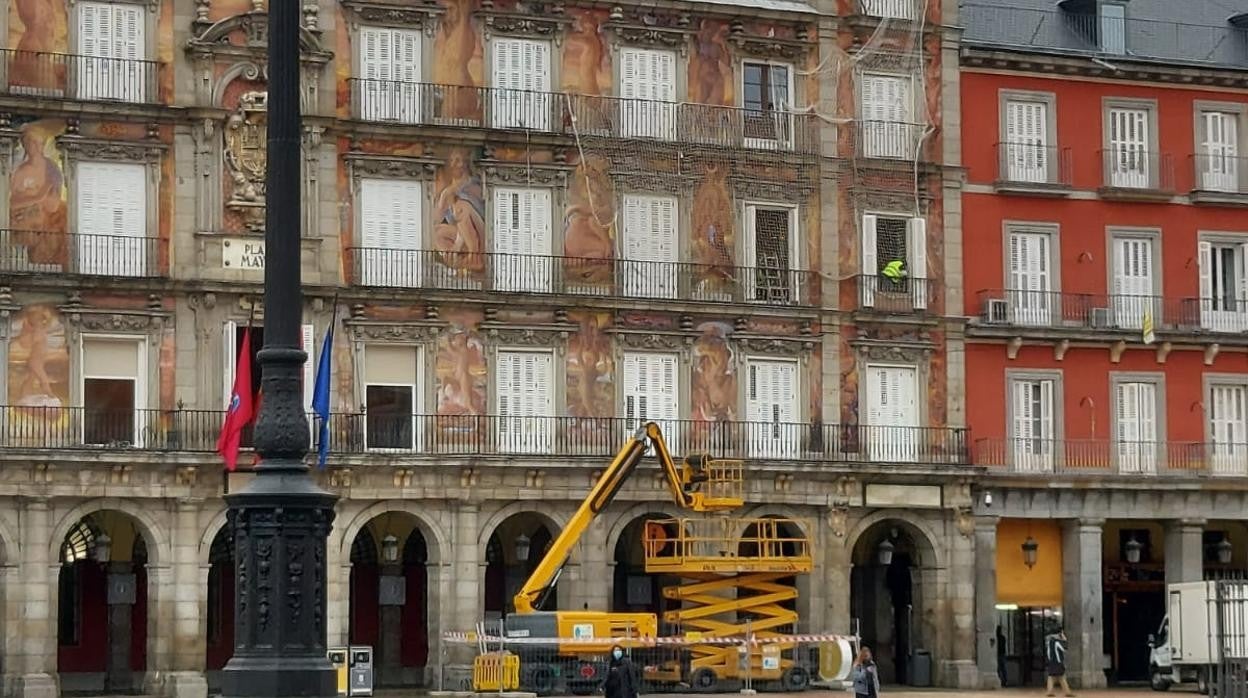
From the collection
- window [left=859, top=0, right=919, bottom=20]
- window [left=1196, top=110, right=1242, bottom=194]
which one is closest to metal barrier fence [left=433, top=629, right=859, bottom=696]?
window [left=859, top=0, right=919, bottom=20]

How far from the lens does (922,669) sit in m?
61.6

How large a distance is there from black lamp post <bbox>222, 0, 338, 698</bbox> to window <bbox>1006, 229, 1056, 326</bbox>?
Answer: 4111cm

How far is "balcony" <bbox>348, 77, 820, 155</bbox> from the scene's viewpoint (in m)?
57.3

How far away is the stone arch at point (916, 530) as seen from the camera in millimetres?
61094

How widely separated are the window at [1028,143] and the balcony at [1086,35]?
154cm

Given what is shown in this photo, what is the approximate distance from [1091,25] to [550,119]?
15.7m

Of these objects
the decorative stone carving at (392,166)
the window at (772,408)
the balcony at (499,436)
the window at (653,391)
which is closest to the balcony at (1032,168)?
the balcony at (499,436)

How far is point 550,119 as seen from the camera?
5875 centimetres

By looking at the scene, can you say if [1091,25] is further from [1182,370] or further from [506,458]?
[506,458]

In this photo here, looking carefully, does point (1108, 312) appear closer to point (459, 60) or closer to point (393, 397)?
point (459, 60)

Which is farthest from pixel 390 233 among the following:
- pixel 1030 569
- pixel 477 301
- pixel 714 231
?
pixel 1030 569

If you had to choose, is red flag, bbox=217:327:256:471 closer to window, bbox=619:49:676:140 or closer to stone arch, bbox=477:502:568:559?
stone arch, bbox=477:502:568:559

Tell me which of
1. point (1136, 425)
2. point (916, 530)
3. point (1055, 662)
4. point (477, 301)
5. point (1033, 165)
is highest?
point (1033, 165)

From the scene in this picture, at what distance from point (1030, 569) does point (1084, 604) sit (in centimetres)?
173
